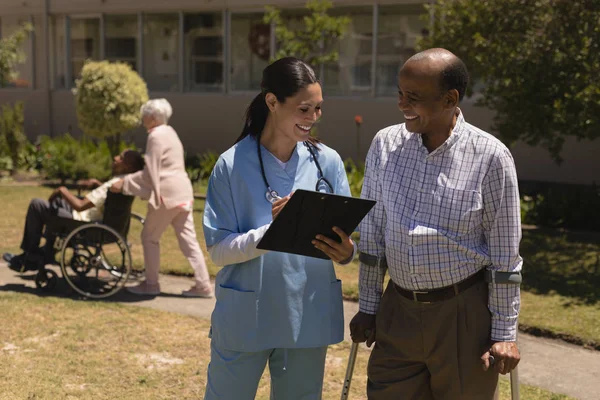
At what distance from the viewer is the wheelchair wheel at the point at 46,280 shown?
7430 millimetres

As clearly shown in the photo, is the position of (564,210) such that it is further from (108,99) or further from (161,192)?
(108,99)

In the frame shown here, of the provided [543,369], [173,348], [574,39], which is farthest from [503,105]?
[173,348]

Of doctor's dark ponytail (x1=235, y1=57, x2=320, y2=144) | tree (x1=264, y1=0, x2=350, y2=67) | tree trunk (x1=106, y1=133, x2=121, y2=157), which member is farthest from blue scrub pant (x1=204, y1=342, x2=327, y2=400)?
tree trunk (x1=106, y1=133, x2=121, y2=157)

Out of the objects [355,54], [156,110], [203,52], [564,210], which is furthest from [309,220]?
[203,52]

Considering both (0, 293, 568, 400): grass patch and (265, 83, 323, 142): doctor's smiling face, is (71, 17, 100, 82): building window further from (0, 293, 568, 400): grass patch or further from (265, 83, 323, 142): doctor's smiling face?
(265, 83, 323, 142): doctor's smiling face

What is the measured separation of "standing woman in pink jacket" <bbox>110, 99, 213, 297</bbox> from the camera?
7.13 m

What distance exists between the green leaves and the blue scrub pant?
11.5 m

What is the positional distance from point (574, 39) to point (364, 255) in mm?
6003

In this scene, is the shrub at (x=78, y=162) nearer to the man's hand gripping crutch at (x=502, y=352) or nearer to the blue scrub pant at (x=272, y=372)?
the blue scrub pant at (x=272, y=372)

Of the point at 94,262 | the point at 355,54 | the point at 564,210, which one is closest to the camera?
the point at 94,262

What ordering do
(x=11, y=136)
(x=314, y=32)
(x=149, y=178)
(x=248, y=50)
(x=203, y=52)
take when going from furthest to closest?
(x=203, y=52)
(x=248, y=50)
(x=11, y=136)
(x=314, y=32)
(x=149, y=178)

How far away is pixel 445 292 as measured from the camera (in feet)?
9.96

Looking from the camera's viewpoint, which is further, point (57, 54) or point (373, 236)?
point (57, 54)

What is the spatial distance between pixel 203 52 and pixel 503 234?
51.3 ft
